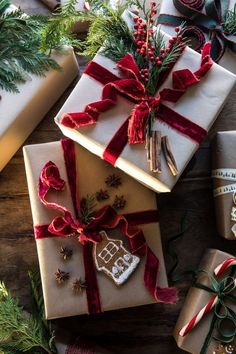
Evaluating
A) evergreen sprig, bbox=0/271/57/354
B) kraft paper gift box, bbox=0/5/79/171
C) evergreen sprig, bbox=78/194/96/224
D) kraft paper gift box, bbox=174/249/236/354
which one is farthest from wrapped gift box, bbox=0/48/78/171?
kraft paper gift box, bbox=174/249/236/354

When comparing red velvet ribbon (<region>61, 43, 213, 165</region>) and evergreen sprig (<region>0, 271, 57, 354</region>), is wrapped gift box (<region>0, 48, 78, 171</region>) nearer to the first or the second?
red velvet ribbon (<region>61, 43, 213, 165</region>)

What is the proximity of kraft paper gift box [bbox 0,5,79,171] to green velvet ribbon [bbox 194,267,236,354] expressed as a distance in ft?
1.97

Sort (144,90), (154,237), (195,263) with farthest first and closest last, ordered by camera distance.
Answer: (195,263) → (154,237) → (144,90)

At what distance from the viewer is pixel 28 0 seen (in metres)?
1.32

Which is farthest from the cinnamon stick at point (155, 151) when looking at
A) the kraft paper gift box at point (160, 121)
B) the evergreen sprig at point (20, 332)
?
the evergreen sprig at point (20, 332)

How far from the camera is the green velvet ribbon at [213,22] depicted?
44.7 inches

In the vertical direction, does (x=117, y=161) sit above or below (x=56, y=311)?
above

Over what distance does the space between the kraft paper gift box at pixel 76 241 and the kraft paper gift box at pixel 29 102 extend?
0.08m

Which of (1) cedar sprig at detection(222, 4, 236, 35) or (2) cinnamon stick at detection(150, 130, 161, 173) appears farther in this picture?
(1) cedar sprig at detection(222, 4, 236, 35)

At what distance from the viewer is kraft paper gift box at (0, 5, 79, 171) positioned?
3.65ft

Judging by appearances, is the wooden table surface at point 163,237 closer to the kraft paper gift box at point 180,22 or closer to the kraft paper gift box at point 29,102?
the kraft paper gift box at point 29,102

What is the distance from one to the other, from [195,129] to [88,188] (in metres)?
0.30

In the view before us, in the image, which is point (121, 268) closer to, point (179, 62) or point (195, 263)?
point (195, 263)

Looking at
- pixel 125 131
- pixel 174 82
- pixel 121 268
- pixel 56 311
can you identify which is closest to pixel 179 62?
pixel 174 82
